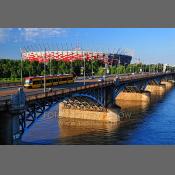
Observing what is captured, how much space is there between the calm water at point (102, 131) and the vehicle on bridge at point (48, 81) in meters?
6.66

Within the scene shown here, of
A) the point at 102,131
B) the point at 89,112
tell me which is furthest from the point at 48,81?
the point at 102,131

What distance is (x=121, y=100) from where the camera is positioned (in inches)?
4213

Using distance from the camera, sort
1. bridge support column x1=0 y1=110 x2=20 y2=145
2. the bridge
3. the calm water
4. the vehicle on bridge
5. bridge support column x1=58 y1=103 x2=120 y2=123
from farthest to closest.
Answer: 1. bridge support column x1=58 y1=103 x2=120 y2=123
2. the vehicle on bridge
3. the calm water
4. the bridge
5. bridge support column x1=0 y1=110 x2=20 y2=145

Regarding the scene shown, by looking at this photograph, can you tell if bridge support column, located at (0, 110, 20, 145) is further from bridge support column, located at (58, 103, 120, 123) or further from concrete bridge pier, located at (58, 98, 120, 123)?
bridge support column, located at (58, 103, 120, 123)

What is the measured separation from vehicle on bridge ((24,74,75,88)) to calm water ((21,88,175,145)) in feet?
21.9

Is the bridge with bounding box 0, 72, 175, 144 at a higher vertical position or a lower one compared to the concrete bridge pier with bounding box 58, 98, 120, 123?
higher

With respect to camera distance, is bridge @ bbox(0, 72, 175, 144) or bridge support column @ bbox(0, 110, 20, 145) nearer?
bridge support column @ bbox(0, 110, 20, 145)

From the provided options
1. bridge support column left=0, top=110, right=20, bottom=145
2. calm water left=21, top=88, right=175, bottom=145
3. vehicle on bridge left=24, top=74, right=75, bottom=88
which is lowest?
calm water left=21, top=88, right=175, bottom=145

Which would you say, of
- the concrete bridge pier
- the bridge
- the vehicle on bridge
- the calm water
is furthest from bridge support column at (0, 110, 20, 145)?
the concrete bridge pier

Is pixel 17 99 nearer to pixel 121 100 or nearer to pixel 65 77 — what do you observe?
pixel 65 77

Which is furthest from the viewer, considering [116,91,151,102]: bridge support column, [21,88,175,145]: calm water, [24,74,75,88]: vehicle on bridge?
[116,91,151,102]: bridge support column

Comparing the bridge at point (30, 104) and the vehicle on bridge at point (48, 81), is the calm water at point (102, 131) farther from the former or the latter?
the vehicle on bridge at point (48, 81)

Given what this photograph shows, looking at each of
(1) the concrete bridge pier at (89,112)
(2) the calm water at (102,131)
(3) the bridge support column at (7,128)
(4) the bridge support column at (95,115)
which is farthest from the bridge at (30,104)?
(2) the calm water at (102,131)

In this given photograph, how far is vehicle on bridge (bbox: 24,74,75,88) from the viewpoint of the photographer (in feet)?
196
